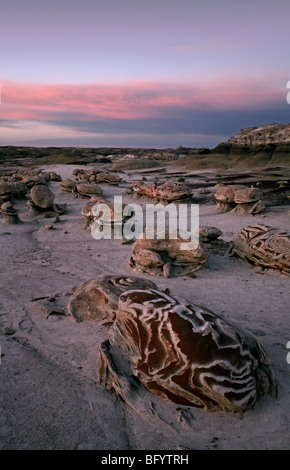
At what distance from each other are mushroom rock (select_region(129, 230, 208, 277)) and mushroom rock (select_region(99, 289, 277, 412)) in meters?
3.07

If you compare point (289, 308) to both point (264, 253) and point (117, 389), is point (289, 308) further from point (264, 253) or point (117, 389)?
point (117, 389)

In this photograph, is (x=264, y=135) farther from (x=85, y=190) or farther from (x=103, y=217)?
(x=103, y=217)

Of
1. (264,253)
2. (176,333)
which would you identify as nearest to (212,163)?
(264,253)

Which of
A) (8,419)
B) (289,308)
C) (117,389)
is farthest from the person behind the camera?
(289,308)

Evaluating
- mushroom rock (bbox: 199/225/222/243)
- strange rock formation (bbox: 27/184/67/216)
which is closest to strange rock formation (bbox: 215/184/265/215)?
mushroom rock (bbox: 199/225/222/243)

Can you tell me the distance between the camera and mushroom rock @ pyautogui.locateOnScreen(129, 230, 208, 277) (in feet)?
20.9

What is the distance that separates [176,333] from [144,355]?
0.40 m

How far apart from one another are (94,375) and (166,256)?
12.3ft

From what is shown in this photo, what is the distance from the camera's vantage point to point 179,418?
2.66m

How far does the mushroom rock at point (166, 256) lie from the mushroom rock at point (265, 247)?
0.98m

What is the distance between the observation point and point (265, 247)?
245 inches

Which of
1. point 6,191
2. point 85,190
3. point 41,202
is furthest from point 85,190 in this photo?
point 6,191

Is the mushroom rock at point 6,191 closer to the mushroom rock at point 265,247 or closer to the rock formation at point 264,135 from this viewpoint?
the mushroom rock at point 265,247

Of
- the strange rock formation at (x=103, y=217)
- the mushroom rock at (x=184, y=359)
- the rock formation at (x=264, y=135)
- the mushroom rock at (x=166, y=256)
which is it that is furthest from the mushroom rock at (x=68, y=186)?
the rock formation at (x=264, y=135)
